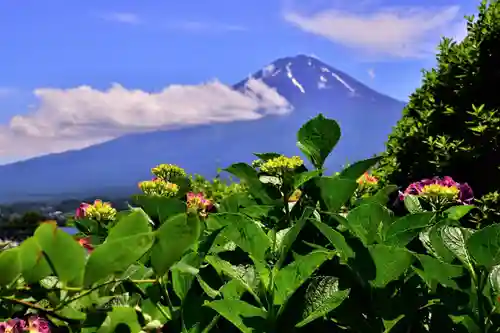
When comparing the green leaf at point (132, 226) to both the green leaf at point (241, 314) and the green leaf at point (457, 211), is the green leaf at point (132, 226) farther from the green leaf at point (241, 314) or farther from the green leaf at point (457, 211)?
the green leaf at point (457, 211)

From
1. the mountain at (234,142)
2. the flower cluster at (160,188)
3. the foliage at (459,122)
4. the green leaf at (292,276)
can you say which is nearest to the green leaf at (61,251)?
the green leaf at (292,276)

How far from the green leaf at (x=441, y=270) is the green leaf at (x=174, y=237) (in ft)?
1.51

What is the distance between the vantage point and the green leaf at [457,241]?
1.24 metres

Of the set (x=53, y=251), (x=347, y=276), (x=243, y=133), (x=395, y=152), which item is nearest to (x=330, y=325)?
(x=347, y=276)

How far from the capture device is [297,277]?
1.16 metres

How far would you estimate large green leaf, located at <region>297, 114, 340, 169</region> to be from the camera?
169cm

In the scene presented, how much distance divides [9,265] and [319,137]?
932 mm

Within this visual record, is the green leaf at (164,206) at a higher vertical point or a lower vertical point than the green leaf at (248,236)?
higher

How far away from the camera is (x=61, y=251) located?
94 centimetres

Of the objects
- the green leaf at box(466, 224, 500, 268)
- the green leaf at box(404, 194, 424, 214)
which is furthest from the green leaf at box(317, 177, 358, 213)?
the green leaf at box(466, 224, 500, 268)

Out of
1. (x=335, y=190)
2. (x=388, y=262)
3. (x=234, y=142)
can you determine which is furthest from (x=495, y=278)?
(x=234, y=142)

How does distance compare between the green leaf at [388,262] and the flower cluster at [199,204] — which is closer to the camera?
the green leaf at [388,262]

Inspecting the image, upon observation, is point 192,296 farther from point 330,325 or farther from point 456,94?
point 456,94

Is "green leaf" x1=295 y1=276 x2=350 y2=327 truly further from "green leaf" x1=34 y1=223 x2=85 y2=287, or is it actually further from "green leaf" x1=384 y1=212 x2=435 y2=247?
"green leaf" x1=34 y1=223 x2=85 y2=287
